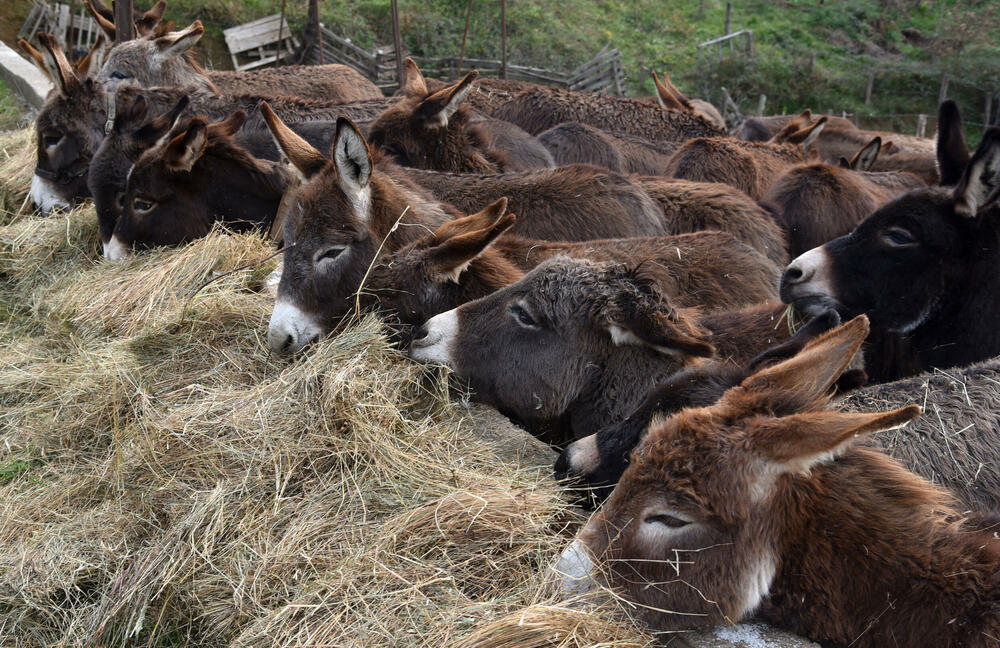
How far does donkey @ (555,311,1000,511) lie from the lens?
10.4 feet

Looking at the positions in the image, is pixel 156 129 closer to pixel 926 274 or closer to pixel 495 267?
pixel 495 267

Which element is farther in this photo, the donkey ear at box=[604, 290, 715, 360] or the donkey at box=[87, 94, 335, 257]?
the donkey at box=[87, 94, 335, 257]

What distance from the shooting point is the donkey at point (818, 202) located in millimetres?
6828

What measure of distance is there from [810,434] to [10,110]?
13428mm

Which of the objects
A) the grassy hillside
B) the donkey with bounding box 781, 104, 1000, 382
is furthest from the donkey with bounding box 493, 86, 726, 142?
the grassy hillside

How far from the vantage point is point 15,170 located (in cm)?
909

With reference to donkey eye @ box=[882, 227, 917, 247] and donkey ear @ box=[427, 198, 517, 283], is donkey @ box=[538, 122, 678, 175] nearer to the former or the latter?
donkey eye @ box=[882, 227, 917, 247]

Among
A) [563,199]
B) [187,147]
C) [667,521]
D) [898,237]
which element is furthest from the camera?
[187,147]

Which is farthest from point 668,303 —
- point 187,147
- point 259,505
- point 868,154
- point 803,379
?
point 868,154

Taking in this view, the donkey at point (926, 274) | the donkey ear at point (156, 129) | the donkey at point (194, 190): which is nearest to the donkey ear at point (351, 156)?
the donkey at point (194, 190)

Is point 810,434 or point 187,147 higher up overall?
point 187,147

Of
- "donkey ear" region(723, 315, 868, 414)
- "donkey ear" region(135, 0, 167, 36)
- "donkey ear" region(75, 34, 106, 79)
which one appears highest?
"donkey ear" region(135, 0, 167, 36)

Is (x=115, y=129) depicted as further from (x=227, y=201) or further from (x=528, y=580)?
(x=528, y=580)

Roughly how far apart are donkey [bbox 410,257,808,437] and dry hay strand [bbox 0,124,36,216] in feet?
20.5
